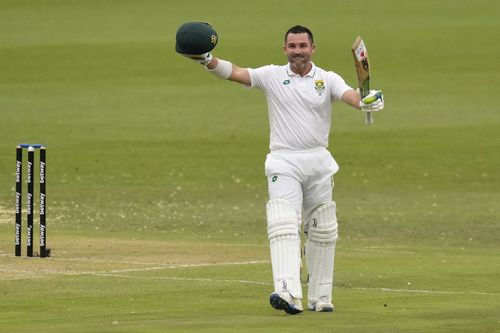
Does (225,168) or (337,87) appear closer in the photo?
(337,87)

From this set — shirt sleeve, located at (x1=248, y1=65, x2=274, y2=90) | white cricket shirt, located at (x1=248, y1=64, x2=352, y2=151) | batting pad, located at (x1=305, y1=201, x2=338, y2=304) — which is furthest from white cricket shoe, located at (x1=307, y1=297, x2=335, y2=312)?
shirt sleeve, located at (x1=248, y1=65, x2=274, y2=90)

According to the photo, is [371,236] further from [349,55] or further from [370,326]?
[349,55]

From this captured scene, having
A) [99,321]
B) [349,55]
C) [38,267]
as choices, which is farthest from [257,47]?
[99,321]

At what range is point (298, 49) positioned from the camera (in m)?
12.8

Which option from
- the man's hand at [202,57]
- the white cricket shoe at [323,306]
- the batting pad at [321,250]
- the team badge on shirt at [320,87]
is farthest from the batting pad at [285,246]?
the man's hand at [202,57]

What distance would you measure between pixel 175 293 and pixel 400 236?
841 centimetres

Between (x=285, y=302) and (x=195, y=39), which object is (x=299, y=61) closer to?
(x=195, y=39)

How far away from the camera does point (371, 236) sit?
72.3 feet

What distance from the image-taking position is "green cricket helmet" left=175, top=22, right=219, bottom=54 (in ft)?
41.9

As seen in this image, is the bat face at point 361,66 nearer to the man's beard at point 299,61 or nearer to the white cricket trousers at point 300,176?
the man's beard at point 299,61

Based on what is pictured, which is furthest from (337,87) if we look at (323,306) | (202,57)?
(323,306)

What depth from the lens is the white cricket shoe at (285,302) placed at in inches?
480

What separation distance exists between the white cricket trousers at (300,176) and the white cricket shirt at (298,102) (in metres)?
0.07

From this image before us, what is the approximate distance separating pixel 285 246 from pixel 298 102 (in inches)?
44.1
